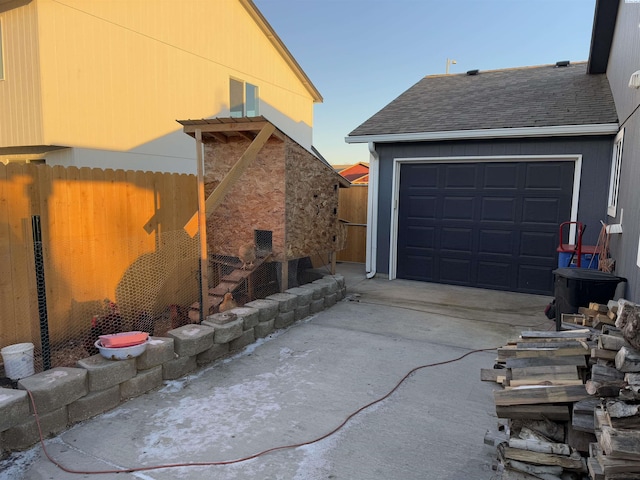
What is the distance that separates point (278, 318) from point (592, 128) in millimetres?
5503

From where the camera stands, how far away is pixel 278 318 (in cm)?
518

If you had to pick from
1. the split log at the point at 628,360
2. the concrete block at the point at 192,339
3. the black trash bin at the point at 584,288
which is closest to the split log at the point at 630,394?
the split log at the point at 628,360

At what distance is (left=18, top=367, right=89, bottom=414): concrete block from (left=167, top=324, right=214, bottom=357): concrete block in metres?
0.86

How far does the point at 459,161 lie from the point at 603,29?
11.4 ft

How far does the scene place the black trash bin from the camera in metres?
4.20

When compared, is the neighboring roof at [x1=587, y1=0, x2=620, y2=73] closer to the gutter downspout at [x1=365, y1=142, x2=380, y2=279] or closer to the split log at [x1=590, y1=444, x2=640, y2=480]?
the gutter downspout at [x1=365, y1=142, x2=380, y2=279]

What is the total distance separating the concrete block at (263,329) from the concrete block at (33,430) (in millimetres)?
2168

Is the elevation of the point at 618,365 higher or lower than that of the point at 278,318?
higher

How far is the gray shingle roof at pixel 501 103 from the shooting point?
22.9 feet

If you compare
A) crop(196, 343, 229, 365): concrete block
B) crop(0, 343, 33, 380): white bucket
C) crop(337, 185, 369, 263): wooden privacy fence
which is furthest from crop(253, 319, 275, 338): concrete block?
crop(337, 185, 369, 263): wooden privacy fence

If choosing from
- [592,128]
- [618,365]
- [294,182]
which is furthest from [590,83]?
[618,365]

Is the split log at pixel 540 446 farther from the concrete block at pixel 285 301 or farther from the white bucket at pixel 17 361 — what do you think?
the white bucket at pixel 17 361

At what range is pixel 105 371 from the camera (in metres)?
3.16

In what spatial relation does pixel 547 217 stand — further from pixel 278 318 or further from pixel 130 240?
pixel 130 240
